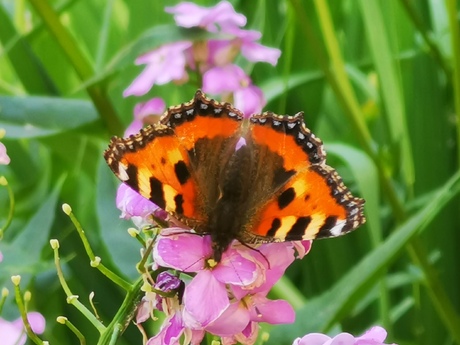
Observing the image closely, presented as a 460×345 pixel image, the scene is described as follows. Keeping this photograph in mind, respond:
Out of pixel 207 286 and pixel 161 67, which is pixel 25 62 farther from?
pixel 207 286

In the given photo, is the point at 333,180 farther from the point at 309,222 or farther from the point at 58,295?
the point at 58,295

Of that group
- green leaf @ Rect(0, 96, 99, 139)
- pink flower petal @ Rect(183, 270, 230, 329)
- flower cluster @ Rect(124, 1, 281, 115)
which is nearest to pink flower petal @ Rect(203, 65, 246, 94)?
flower cluster @ Rect(124, 1, 281, 115)

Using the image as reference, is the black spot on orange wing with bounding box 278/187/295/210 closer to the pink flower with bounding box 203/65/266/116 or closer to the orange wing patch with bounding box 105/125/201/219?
the orange wing patch with bounding box 105/125/201/219

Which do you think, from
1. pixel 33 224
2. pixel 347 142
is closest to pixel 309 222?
pixel 33 224

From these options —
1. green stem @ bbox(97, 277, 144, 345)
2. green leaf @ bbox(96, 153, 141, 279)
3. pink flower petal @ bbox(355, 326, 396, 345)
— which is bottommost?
pink flower petal @ bbox(355, 326, 396, 345)

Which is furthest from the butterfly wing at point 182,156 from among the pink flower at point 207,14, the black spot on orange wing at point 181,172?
the pink flower at point 207,14

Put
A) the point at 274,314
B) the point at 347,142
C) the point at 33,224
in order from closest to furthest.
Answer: the point at 274,314
the point at 33,224
the point at 347,142

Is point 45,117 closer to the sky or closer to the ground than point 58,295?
closer to the sky

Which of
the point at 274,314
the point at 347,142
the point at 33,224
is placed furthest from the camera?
the point at 347,142

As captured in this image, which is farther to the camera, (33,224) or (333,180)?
(33,224)
